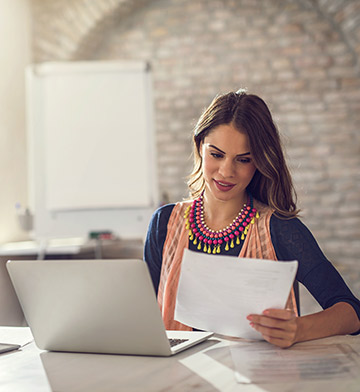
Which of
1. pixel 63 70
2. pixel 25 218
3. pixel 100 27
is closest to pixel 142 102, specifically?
pixel 63 70

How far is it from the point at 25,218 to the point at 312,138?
7.61ft

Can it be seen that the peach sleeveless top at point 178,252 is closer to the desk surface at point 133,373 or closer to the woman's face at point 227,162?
the woman's face at point 227,162

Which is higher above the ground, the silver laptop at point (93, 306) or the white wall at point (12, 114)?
the white wall at point (12, 114)

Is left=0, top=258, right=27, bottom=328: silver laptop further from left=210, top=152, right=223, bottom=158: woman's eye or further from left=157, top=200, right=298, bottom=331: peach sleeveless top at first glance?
left=210, top=152, right=223, bottom=158: woman's eye

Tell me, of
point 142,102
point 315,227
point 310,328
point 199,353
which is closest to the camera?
point 199,353

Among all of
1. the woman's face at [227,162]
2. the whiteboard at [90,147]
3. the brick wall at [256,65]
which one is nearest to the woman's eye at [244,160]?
the woman's face at [227,162]

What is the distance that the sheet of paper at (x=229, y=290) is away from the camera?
108cm

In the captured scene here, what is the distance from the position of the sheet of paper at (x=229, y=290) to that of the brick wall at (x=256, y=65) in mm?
3115

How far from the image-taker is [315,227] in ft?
14.0

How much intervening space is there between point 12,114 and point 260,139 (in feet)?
9.58

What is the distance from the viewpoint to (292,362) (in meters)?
1.03

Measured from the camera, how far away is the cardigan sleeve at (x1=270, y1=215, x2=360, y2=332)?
4.70 feet

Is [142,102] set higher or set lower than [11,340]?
higher

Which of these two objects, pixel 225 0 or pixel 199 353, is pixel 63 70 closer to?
pixel 225 0
